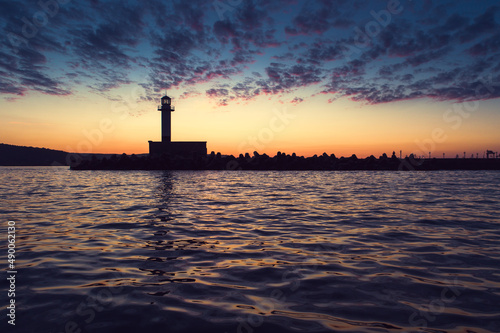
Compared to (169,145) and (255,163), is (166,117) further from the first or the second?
(255,163)

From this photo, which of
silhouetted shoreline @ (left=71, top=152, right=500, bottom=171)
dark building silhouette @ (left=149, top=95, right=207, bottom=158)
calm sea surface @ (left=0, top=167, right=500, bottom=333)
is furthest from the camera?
dark building silhouette @ (left=149, top=95, right=207, bottom=158)

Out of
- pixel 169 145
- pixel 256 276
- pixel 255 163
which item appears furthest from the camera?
pixel 169 145

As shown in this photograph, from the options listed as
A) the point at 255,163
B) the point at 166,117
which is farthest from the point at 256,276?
the point at 166,117

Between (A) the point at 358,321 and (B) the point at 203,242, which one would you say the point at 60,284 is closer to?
(B) the point at 203,242

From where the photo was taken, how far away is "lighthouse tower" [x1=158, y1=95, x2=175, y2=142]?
168ft

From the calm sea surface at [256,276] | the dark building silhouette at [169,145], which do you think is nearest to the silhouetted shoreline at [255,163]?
the dark building silhouette at [169,145]

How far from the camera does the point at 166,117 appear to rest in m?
51.5

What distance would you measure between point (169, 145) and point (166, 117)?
5.13 metres

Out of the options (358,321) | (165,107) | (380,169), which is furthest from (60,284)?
(380,169)

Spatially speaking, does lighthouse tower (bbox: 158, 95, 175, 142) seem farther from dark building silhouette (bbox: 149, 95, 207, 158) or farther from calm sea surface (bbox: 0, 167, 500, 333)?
calm sea surface (bbox: 0, 167, 500, 333)

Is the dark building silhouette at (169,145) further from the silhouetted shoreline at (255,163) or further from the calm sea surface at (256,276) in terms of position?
the calm sea surface at (256,276)

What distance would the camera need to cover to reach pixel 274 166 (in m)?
49.8

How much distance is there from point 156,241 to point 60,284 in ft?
7.34

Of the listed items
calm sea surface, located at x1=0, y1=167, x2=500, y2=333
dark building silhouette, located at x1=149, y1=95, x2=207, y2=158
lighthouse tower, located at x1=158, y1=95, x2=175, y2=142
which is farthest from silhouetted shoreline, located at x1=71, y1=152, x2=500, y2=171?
calm sea surface, located at x1=0, y1=167, x2=500, y2=333
